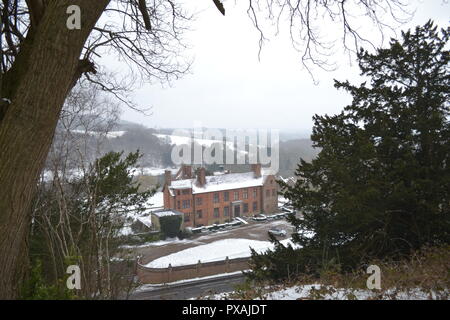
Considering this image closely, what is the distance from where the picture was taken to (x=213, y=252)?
24328 millimetres

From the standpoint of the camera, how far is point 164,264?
21453 millimetres

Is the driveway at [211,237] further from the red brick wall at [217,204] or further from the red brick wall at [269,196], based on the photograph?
the red brick wall at [269,196]

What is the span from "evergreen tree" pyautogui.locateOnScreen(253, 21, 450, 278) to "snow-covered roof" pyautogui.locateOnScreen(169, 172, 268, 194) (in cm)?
2509

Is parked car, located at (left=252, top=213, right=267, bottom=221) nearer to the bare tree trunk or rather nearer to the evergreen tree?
the evergreen tree

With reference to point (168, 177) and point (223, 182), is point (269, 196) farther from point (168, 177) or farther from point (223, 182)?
point (168, 177)

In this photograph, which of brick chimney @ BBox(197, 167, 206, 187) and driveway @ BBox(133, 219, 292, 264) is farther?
brick chimney @ BBox(197, 167, 206, 187)

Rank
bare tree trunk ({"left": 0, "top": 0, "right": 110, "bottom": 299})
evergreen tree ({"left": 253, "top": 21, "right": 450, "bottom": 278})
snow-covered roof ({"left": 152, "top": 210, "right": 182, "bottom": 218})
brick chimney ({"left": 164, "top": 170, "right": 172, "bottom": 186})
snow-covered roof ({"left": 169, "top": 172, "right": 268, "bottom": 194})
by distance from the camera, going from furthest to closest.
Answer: snow-covered roof ({"left": 169, "top": 172, "right": 268, "bottom": 194}) < brick chimney ({"left": 164, "top": 170, "right": 172, "bottom": 186}) < snow-covered roof ({"left": 152, "top": 210, "right": 182, "bottom": 218}) < evergreen tree ({"left": 253, "top": 21, "right": 450, "bottom": 278}) < bare tree trunk ({"left": 0, "top": 0, "right": 110, "bottom": 299})

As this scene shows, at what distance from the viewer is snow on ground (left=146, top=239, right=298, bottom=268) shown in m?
22.1

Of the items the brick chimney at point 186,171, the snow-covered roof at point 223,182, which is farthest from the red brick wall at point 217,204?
the brick chimney at point 186,171

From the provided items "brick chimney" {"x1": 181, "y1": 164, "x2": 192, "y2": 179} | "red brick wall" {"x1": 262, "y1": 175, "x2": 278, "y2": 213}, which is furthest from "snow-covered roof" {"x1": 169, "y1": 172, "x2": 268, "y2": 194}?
"brick chimney" {"x1": 181, "y1": 164, "x2": 192, "y2": 179}

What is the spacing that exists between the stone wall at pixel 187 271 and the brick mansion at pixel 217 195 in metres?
13.2
